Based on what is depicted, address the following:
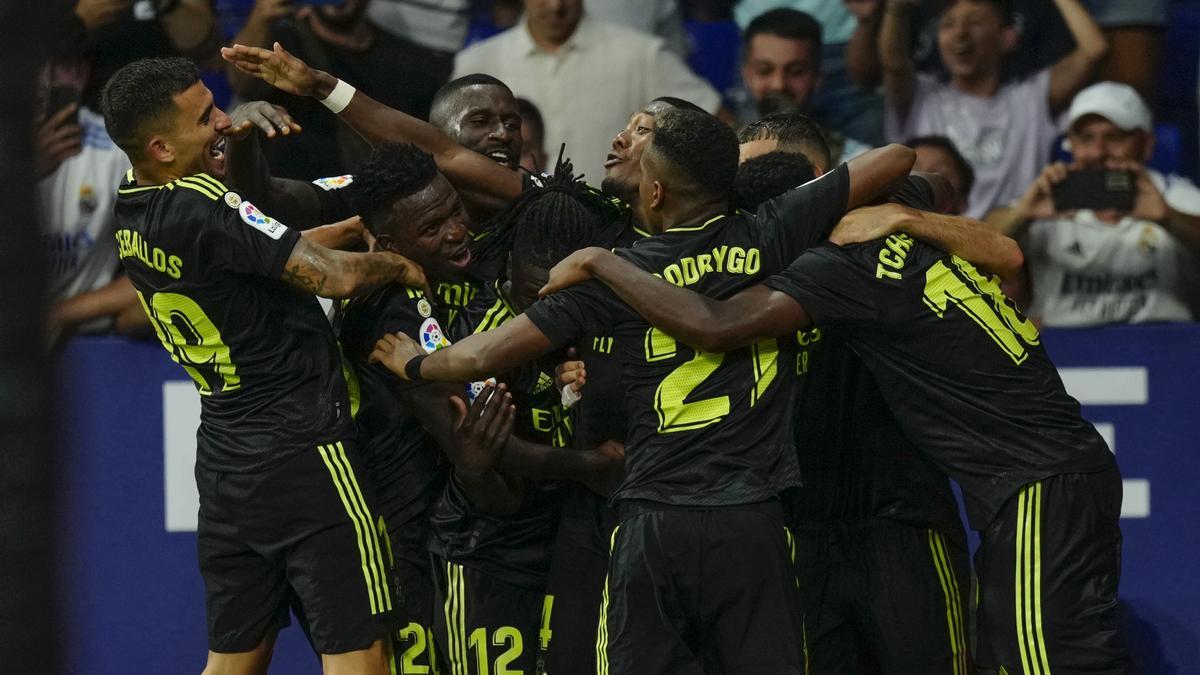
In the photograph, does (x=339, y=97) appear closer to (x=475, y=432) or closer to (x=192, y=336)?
(x=192, y=336)

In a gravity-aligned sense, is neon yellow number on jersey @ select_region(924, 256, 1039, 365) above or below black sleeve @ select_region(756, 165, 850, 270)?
below

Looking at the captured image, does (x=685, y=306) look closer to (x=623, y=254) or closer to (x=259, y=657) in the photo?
(x=623, y=254)

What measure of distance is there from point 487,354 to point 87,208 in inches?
128

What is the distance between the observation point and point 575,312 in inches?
162

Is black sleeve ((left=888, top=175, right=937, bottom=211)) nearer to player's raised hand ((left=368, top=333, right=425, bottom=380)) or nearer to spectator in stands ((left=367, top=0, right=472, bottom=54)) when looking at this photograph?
player's raised hand ((left=368, top=333, right=425, bottom=380))

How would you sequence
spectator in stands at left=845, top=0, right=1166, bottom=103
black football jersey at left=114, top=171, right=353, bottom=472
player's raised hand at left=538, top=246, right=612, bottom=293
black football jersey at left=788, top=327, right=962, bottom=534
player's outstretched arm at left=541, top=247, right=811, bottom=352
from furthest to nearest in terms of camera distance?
spectator in stands at left=845, top=0, right=1166, bottom=103 < black football jersey at left=788, top=327, right=962, bottom=534 < black football jersey at left=114, top=171, right=353, bottom=472 < player's raised hand at left=538, top=246, right=612, bottom=293 < player's outstretched arm at left=541, top=247, right=811, bottom=352

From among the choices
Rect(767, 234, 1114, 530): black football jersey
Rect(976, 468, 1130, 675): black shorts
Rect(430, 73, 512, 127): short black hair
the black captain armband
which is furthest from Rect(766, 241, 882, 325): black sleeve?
Rect(430, 73, 512, 127): short black hair

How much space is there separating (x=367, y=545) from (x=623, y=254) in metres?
1.12

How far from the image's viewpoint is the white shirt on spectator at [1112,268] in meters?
6.32

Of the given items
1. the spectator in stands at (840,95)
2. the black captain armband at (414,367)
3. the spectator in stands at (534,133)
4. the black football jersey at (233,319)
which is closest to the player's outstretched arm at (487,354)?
the black captain armband at (414,367)

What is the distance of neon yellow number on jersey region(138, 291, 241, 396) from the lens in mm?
4469

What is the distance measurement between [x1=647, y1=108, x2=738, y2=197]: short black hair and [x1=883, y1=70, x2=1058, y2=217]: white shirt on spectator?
266 cm

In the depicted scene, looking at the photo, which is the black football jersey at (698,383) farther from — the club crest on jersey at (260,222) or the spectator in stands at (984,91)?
the spectator in stands at (984,91)

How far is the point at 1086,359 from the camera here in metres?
6.30
